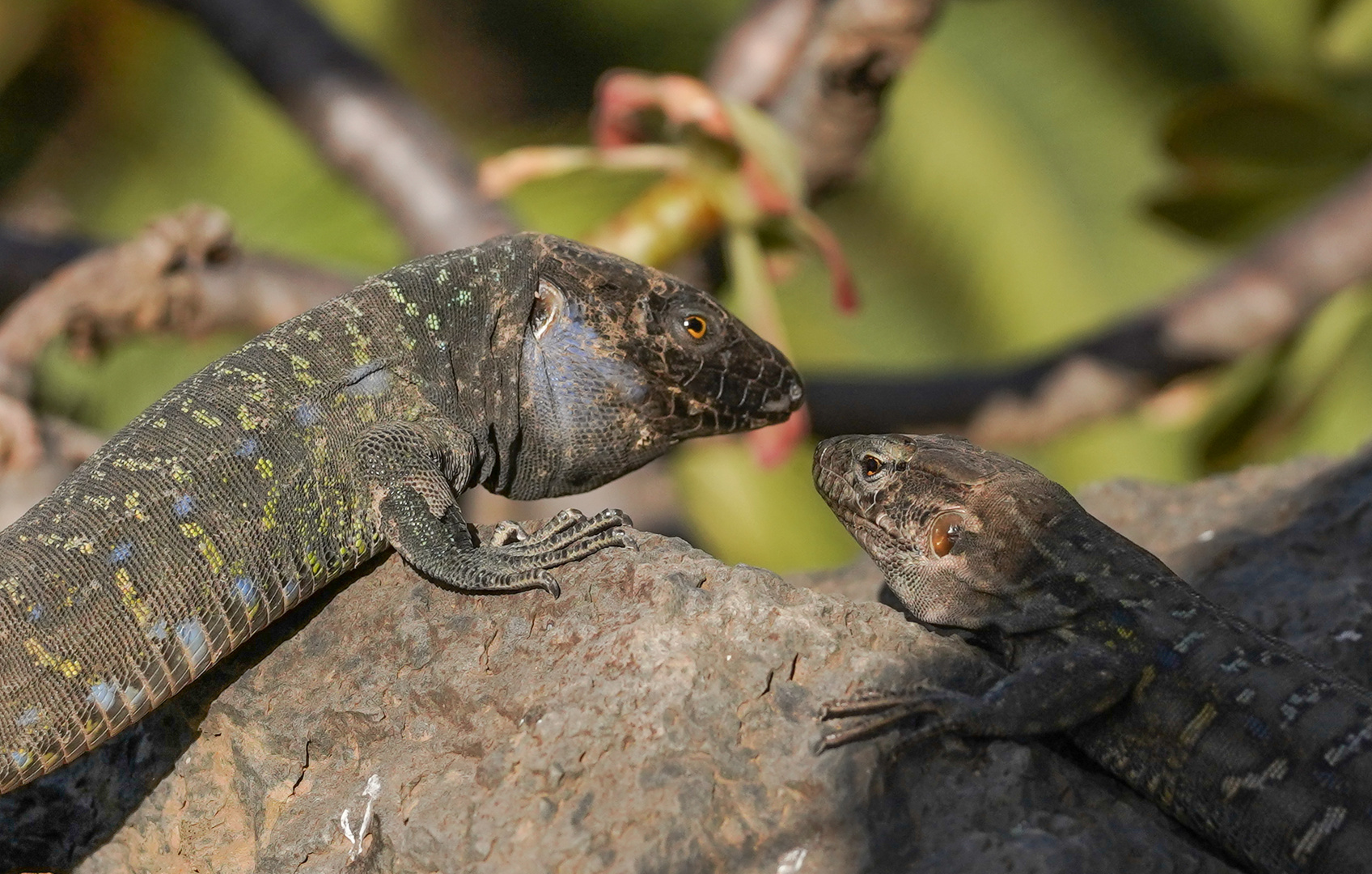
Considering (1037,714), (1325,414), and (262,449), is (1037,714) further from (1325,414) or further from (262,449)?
(1325,414)

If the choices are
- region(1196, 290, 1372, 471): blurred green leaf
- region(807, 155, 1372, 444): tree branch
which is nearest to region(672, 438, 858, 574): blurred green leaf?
region(807, 155, 1372, 444): tree branch

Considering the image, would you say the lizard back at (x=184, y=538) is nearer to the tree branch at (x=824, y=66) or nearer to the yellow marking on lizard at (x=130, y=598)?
the yellow marking on lizard at (x=130, y=598)

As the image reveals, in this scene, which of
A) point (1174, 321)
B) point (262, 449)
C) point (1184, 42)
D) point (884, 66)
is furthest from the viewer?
point (1184, 42)

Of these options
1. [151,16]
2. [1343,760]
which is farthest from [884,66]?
[151,16]

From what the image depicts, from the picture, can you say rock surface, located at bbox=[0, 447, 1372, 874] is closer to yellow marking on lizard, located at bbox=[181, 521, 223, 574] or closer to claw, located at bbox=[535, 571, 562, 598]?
claw, located at bbox=[535, 571, 562, 598]

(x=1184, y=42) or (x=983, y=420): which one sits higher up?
(x=1184, y=42)

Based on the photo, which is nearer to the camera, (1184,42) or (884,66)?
(884,66)

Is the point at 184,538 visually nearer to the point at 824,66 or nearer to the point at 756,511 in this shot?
the point at 824,66

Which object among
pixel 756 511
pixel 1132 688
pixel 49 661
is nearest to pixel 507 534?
pixel 49 661
